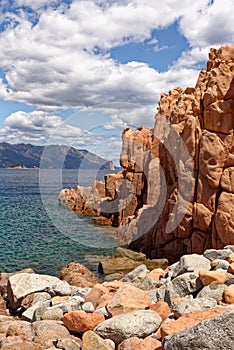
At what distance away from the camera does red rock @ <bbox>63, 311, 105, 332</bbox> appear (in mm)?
11850

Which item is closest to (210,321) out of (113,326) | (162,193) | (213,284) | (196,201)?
(113,326)

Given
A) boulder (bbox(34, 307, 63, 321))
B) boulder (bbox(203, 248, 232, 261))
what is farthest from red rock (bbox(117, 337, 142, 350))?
boulder (bbox(203, 248, 232, 261))

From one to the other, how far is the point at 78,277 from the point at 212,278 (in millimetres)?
12353

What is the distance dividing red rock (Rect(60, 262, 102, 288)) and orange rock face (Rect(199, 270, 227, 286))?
1058cm

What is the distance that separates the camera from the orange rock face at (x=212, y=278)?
12555mm

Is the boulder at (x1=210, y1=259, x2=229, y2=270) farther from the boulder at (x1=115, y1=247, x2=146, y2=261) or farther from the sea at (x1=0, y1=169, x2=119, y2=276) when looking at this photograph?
the boulder at (x1=115, y1=247, x2=146, y2=261)

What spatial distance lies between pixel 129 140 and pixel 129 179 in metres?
6.54

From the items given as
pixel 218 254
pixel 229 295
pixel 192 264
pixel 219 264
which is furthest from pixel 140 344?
pixel 218 254

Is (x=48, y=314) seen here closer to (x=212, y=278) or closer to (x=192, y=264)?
(x=192, y=264)

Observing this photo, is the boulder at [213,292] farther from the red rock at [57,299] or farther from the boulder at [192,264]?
the red rock at [57,299]

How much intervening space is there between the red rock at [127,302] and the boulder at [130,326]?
0.95 metres

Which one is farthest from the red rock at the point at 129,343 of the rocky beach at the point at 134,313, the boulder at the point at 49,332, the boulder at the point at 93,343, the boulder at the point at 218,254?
the boulder at the point at 218,254

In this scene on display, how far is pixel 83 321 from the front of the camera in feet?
39.0

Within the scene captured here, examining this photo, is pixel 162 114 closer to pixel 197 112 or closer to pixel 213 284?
pixel 197 112
